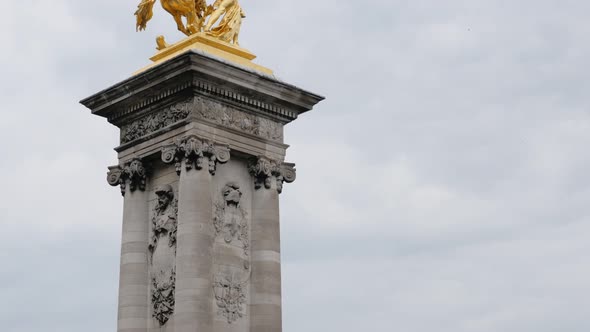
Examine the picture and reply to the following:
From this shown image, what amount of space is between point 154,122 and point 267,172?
8.96ft

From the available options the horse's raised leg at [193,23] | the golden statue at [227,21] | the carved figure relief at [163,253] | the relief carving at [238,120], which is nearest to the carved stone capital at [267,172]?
the relief carving at [238,120]

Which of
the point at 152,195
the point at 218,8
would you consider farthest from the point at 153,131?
the point at 218,8

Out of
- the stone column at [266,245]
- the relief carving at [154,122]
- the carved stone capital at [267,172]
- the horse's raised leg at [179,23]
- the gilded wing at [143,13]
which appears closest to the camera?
the stone column at [266,245]

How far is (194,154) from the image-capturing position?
1083 inches

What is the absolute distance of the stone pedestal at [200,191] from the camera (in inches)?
1073

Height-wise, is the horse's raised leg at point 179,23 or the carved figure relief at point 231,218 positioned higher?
the horse's raised leg at point 179,23

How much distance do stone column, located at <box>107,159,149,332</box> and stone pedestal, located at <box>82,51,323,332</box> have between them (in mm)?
22

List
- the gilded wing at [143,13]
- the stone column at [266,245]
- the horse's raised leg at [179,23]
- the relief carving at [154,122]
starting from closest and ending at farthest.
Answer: the stone column at [266,245]
the relief carving at [154,122]
the horse's raised leg at [179,23]
the gilded wing at [143,13]

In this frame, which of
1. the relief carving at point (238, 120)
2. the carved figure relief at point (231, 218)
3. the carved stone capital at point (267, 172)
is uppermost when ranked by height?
the relief carving at point (238, 120)

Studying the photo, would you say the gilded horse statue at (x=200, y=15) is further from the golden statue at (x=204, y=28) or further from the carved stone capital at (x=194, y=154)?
the carved stone capital at (x=194, y=154)

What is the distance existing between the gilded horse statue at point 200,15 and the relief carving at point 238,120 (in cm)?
190

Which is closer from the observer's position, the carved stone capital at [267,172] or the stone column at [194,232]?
the stone column at [194,232]

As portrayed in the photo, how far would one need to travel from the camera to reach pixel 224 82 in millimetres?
28234

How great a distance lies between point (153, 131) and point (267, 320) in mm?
4848
